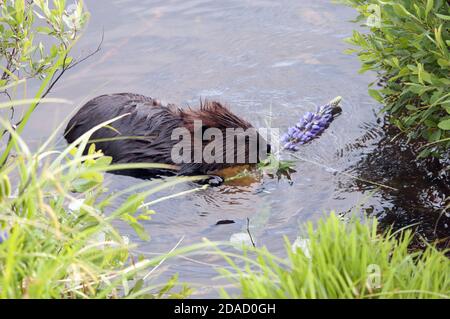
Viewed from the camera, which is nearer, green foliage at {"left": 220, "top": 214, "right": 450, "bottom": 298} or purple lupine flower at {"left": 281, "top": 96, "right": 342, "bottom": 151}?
green foliage at {"left": 220, "top": 214, "right": 450, "bottom": 298}

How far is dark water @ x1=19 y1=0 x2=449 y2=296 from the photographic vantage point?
4664mm

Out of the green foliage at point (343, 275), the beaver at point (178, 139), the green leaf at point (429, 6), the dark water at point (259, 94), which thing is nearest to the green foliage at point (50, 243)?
the green foliage at point (343, 275)

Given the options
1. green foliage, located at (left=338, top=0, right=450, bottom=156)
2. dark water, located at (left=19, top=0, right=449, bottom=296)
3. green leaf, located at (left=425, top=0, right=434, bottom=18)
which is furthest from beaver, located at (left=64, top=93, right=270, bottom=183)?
green leaf, located at (left=425, top=0, right=434, bottom=18)

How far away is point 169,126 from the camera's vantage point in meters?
5.04

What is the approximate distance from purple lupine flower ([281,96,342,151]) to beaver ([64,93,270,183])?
0.26 metres

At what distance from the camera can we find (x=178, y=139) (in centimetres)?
500

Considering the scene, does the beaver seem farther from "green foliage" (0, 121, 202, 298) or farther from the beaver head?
"green foliage" (0, 121, 202, 298)

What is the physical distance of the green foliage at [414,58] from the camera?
4.11 m

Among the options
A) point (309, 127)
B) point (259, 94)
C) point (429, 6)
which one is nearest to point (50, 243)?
point (429, 6)

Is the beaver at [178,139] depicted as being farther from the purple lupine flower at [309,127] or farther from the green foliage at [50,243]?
the green foliage at [50,243]

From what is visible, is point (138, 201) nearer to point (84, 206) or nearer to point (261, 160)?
point (84, 206)

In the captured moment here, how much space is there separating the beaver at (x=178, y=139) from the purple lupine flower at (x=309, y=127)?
0.26 meters

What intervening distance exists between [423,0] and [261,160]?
64.1 inches
